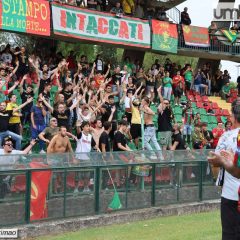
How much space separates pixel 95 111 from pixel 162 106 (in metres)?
2.33

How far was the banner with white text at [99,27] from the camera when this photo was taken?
81.1 feet

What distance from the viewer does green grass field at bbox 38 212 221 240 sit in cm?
1163

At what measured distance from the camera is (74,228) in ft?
42.2

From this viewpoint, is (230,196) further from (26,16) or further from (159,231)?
(26,16)

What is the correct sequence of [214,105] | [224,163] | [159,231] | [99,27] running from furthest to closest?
[214,105] → [99,27] → [159,231] → [224,163]

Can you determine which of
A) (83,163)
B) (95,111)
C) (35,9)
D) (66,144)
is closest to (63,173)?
(83,163)

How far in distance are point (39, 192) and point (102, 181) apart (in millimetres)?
1919

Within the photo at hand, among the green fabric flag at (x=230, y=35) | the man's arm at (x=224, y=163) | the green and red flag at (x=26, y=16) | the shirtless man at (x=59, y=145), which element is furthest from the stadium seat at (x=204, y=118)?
the man's arm at (x=224, y=163)

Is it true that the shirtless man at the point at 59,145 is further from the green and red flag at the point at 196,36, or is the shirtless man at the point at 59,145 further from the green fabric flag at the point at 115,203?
the green and red flag at the point at 196,36

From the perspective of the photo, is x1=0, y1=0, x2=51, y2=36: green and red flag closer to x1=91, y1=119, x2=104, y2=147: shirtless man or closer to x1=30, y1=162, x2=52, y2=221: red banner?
x1=91, y1=119, x2=104, y2=147: shirtless man

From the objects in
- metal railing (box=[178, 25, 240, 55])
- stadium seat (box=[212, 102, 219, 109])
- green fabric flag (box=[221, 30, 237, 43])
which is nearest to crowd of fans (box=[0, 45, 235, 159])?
stadium seat (box=[212, 102, 219, 109])

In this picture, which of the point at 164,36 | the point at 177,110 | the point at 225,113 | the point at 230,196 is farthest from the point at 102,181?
the point at 164,36

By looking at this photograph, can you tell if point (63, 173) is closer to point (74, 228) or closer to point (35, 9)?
point (74, 228)

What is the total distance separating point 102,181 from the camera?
555 inches
